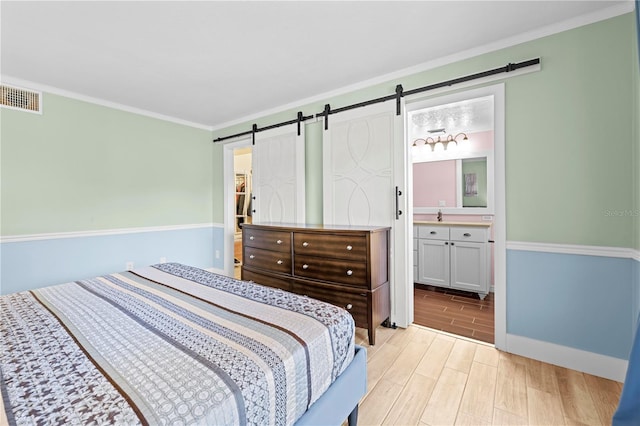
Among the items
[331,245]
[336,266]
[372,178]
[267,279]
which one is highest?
[372,178]

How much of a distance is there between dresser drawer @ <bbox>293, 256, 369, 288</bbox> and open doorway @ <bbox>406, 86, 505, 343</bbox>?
98 cm

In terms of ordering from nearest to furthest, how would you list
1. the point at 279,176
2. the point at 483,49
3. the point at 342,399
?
the point at 342,399, the point at 483,49, the point at 279,176

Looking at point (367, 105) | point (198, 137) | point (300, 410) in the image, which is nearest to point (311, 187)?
point (367, 105)

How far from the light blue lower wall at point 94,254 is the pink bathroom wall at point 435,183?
3.32m

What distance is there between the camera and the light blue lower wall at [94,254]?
2893 millimetres

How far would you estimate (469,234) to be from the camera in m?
3.62

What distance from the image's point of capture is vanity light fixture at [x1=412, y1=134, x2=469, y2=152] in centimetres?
429

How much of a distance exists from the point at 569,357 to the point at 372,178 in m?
2.08

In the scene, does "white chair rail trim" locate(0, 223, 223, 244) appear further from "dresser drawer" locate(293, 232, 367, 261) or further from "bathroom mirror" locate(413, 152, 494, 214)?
"bathroom mirror" locate(413, 152, 494, 214)

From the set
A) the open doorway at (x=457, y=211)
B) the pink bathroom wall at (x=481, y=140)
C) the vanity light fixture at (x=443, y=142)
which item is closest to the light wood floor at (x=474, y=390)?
the open doorway at (x=457, y=211)

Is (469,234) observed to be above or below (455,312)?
above

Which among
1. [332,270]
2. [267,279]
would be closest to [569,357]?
[332,270]

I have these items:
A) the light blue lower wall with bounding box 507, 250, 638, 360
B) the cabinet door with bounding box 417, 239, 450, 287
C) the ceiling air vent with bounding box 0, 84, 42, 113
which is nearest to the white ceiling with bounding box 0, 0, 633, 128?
the ceiling air vent with bounding box 0, 84, 42, 113

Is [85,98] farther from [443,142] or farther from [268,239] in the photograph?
[443,142]
